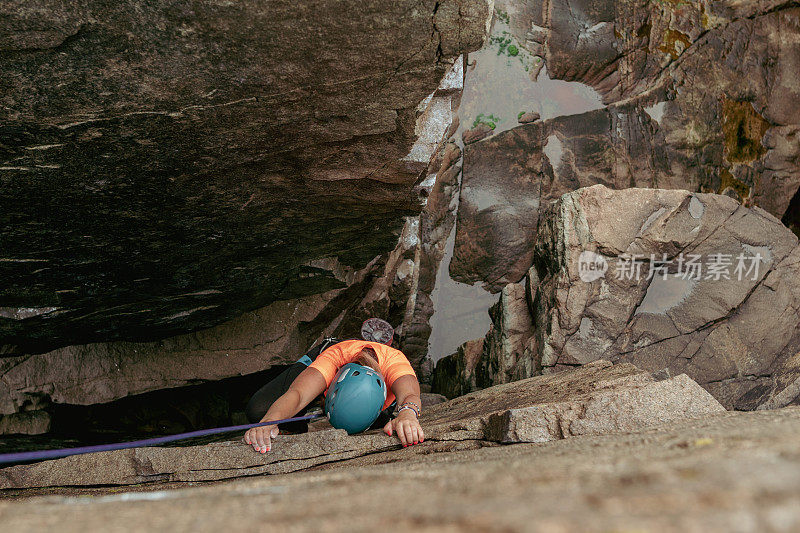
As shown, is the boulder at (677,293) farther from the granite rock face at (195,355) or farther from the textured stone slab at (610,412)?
the textured stone slab at (610,412)

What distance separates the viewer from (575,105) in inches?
312

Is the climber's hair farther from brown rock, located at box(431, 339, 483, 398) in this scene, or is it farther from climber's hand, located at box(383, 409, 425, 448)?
brown rock, located at box(431, 339, 483, 398)

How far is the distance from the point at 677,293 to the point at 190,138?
14.9 feet

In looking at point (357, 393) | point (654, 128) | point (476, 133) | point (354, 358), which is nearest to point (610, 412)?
point (357, 393)

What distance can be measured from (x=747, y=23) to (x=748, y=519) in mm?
8868

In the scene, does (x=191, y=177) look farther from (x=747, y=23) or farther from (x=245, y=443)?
(x=747, y=23)

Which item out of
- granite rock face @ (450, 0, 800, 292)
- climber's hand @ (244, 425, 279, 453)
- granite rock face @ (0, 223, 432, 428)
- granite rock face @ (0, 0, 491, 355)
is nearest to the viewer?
granite rock face @ (0, 0, 491, 355)

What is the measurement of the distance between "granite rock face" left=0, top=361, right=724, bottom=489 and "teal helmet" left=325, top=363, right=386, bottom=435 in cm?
17

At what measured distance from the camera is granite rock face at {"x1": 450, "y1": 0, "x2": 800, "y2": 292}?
25.0 feet

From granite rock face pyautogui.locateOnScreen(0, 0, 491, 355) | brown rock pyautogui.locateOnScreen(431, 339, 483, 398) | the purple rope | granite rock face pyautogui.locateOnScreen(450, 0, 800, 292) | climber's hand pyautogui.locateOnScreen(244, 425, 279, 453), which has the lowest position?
climber's hand pyautogui.locateOnScreen(244, 425, 279, 453)

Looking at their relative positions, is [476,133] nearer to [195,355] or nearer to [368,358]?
[195,355]

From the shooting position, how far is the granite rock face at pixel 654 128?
763 cm

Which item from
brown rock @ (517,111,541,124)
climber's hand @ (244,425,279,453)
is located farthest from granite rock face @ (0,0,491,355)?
brown rock @ (517,111,541,124)

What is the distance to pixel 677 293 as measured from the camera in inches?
206
